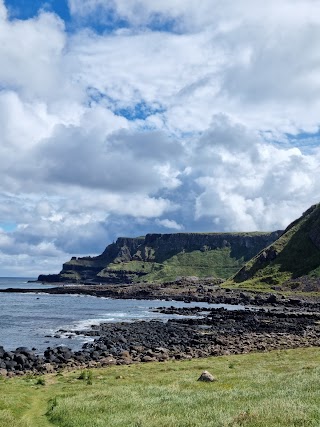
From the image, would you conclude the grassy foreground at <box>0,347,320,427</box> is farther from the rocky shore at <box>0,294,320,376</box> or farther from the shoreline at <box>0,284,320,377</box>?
the shoreline at <box>0,284,320,377</box>

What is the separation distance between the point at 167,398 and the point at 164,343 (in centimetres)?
3532

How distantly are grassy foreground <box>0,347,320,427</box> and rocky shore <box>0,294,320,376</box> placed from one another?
6.55 m

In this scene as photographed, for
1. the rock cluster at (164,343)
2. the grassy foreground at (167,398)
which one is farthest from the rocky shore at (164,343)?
the grassy foreground at (167,398)

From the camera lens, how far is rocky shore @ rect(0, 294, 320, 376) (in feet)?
145

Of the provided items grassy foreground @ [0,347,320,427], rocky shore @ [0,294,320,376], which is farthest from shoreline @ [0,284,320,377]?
grassy foreground @ [0,347,320,427]

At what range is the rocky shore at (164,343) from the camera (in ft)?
145

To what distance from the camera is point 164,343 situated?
189 ft

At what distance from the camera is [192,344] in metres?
56.3

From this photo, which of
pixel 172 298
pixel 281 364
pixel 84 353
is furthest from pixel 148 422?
pixel 172 298

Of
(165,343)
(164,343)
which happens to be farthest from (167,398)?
(165,343)

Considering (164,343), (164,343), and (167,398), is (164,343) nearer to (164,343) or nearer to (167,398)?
(164,343)

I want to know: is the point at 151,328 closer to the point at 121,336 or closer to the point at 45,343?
the point at 121,336

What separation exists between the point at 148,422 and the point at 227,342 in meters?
39.9

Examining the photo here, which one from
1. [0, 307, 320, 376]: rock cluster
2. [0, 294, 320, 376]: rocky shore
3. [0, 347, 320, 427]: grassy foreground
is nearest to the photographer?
[0, 347, 320, 427]: grassy foreground
